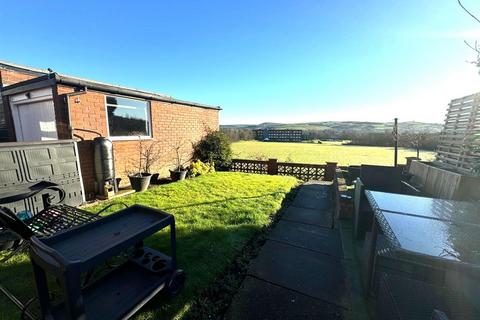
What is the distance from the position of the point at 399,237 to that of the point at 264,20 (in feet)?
25.9

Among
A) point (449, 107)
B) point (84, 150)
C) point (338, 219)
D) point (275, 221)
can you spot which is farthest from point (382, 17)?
point (84, 150)

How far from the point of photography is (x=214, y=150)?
10.4 m

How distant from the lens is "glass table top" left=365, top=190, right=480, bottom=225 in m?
→ 2.06

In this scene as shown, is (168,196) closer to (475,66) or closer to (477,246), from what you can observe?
(477,246)

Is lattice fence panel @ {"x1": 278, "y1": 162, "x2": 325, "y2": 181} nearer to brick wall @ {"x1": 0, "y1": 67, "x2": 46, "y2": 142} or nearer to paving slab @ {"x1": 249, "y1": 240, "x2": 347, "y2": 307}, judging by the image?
paving slab @ {"x1": 249, "y1": 240, "x2": 347, "y2": 307}

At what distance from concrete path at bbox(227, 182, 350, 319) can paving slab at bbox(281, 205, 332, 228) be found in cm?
5

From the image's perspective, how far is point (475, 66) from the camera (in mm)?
2594

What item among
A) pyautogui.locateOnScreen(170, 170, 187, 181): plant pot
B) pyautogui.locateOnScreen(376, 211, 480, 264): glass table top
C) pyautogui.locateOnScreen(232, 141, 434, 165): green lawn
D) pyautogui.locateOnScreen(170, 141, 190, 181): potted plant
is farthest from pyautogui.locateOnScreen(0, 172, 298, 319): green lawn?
pyautogui.locateOnScreen(232, 141, 434, 165): green lawn

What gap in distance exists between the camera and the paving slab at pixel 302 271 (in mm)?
2414

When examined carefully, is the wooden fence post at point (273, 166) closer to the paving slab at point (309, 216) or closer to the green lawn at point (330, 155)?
the green lawn at point (330, 155)

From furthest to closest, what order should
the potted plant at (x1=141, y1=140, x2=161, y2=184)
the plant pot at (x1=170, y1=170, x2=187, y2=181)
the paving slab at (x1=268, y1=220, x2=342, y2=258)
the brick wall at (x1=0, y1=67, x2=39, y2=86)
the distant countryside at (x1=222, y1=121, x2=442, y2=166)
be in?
the distant countryside at (x1=222, y1=121, x2=442, y2=166) → the plant pot at (x1=170, y1=170, x2=187, y2=181) → the brick wall at (x1=0, y1=67, x2=39, y2=86) → the potted plant at (x1=141, y1=140, x2=161, y2=184) → the paving slab at (x1=268, y1=220, x2=342, y2=258)

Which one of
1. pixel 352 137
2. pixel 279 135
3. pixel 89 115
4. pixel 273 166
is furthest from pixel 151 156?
pixel 279 135

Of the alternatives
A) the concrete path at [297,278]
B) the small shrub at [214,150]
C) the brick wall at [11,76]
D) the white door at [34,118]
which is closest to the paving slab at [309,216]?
the concrete path at [297,278]

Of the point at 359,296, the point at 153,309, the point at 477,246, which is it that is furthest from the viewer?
the point at 359,296
